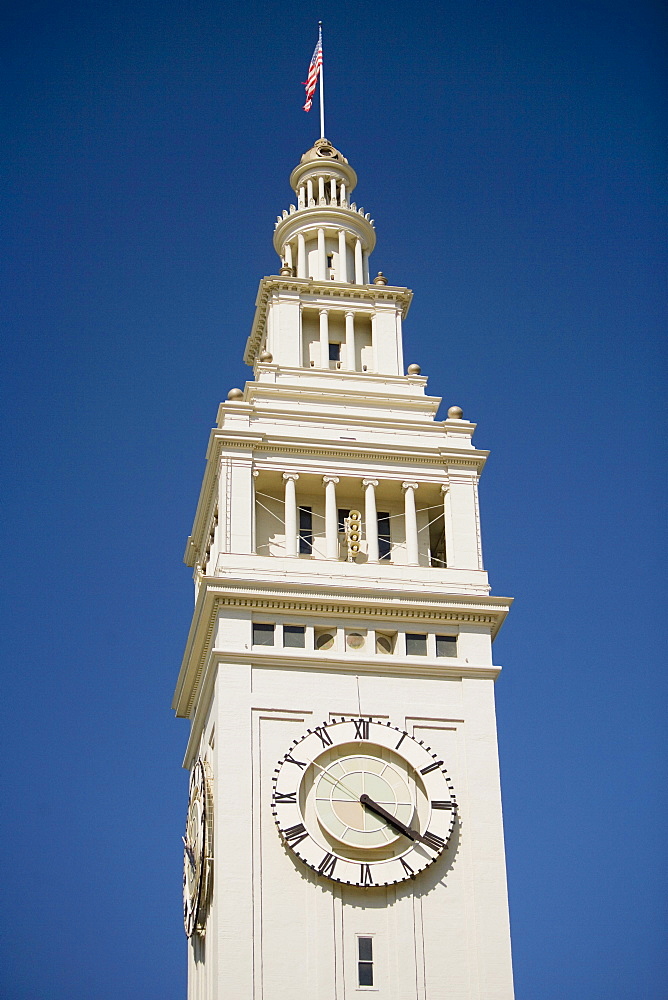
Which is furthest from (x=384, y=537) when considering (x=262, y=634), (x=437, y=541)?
(x=262, y=634)

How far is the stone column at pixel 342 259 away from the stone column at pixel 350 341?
3.15 metres

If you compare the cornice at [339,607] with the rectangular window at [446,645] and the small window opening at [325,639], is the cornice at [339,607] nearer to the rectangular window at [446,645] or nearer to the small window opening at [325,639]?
the rectangular window at [446,645]

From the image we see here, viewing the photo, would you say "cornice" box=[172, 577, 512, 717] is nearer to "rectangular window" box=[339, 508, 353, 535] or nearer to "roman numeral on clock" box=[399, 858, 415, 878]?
"rectangular window" box=[339, 508, 353, 535]

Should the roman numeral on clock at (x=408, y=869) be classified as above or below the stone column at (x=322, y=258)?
below

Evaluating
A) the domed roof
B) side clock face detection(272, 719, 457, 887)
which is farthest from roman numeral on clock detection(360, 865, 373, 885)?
the domed roof

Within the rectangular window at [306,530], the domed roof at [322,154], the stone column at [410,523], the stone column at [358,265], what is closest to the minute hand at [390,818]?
the stone column at [410,523]

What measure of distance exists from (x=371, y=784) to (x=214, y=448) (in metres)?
13.8

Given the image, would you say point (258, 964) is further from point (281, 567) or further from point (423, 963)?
point (281, 567)

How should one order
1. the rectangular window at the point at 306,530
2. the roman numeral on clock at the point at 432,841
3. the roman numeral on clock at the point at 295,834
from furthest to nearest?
the rectangular window at the point at 306,530 < the roman numeral on clock at the point at 432,841 < the roman numeral on clock at the point at 295,834

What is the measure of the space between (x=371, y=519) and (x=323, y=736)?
9132 millimetres

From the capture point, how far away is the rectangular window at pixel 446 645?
5931cm

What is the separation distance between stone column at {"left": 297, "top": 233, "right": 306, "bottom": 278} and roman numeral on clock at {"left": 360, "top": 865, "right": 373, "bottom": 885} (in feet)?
92.1

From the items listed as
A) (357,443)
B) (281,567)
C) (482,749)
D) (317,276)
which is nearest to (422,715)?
(482,749)

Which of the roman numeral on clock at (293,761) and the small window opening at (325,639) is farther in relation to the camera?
the small window opening at (325,639)
